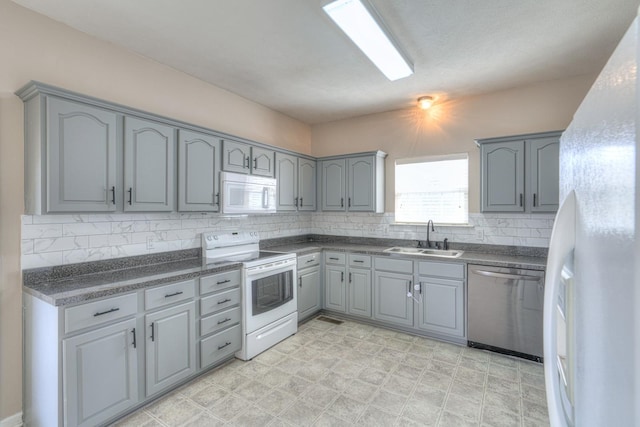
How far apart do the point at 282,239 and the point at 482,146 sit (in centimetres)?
279

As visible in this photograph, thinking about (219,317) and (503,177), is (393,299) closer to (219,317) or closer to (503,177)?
(503,177)

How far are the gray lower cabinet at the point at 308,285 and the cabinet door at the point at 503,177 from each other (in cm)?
212

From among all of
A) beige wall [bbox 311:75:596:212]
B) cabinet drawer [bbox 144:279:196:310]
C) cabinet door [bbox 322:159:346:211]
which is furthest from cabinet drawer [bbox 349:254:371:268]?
cabinet drawer [bbox 144:279:196:310]

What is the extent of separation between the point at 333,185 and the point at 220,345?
254 cm

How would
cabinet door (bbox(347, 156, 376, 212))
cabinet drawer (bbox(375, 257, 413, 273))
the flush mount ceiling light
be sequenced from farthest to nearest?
cabinet door (bbox(347, 156, 376, 212))
the flush mount ceiling light
cabinet drawer (bbox(375, 257, 413, 273))

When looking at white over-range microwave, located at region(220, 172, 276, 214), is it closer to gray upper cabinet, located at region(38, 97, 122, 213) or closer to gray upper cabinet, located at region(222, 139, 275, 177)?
gray upper cabinet, located at region(222, 139, 275, 177)

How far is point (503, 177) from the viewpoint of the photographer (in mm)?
3215

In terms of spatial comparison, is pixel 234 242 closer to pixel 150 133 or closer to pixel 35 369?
pixel 150 133

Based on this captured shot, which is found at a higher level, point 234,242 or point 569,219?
point 569,219

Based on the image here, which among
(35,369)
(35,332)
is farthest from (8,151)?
(35,369)

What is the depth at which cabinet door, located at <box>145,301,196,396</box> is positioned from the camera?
2244mm

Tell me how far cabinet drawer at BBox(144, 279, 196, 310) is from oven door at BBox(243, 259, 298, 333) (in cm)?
59

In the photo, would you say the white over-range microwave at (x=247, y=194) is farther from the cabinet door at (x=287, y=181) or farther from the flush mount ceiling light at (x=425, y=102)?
the flush mount ceiling light at (x=425, y=102)

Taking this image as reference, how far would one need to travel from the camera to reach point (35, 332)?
2.00 meters
